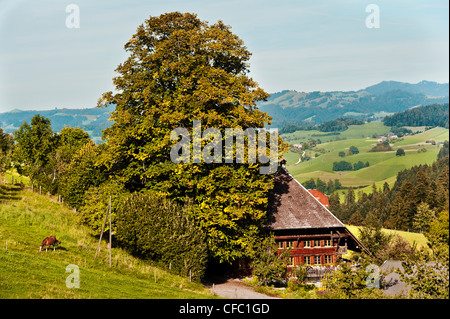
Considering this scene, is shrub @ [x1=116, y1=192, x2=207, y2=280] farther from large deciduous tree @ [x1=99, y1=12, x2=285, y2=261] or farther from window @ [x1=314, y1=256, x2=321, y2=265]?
window @ [x1=314, y1=256, x2=321, y2=265]

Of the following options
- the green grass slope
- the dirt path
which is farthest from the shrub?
the dirt path

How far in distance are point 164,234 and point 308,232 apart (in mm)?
13070

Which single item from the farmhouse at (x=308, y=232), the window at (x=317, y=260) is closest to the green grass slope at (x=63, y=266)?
the farmhouse at (x=308, y=232)

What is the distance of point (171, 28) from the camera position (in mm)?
37594

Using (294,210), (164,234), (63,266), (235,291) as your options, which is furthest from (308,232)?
(63,266)

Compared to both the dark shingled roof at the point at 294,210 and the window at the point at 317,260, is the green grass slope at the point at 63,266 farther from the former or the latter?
the window at the point at 317,260

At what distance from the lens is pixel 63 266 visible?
27.0m

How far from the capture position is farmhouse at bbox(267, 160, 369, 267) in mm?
38531

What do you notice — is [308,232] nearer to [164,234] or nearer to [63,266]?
[164,234]

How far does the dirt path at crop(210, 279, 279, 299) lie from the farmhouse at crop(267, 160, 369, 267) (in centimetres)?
527

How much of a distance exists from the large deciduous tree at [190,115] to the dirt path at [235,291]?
87.0 inches

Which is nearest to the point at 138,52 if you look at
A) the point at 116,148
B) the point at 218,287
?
the point at 116,148
